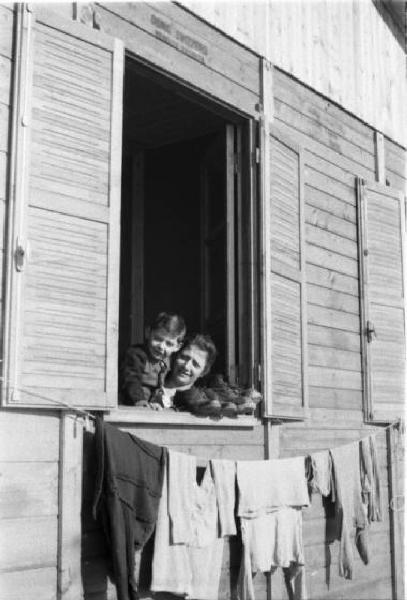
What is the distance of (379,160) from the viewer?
7.67 metres

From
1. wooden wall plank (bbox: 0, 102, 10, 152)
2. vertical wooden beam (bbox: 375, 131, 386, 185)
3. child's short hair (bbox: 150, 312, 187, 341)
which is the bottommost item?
child's short hair (bbox: 150, 312, 187, 341)

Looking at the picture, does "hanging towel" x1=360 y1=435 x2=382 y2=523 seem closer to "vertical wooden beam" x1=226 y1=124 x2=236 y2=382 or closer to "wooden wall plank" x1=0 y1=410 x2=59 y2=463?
"vertical wooden beam" x1=226 y1=124 x2=236 y2=382

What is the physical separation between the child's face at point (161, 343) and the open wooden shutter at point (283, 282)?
71 cm

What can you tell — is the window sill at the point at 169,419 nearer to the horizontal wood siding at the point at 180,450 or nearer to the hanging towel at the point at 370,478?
the horizontal wood siding at the point at 180,450

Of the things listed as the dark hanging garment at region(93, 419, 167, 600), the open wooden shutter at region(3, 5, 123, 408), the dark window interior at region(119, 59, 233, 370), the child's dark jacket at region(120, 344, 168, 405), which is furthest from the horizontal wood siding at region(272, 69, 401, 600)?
the open wooden shutter at region(3, 5, 123, 408)

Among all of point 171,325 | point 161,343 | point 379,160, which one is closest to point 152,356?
point 161,343

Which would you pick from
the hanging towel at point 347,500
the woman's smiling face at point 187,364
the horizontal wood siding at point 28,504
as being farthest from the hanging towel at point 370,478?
the horizontal wood siding at point 28,504

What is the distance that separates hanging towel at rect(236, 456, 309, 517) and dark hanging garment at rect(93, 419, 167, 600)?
71 cm

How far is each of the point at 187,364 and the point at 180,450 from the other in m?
0.53

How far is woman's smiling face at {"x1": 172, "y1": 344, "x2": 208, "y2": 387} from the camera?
539 centimetres

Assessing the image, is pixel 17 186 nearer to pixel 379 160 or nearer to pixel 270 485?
pixel 270 485

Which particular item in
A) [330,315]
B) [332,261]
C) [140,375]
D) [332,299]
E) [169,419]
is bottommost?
[169,419]

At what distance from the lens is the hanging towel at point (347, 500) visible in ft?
20.1

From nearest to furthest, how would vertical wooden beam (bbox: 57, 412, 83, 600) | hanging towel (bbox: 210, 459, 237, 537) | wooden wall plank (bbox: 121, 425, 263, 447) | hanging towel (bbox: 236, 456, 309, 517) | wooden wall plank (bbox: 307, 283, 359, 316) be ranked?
vertical wooden beam (bbox: 57, 412, 83, 600) → wooden wall plank (bbox: 121, 425, 263, 447) → hanging towel (bbox: 210, 459, 237, 537) → hanging towel (bbox: 236, 456, 309, 517) → wooden wall plank (bbox: 307, 283, 359, 316)
